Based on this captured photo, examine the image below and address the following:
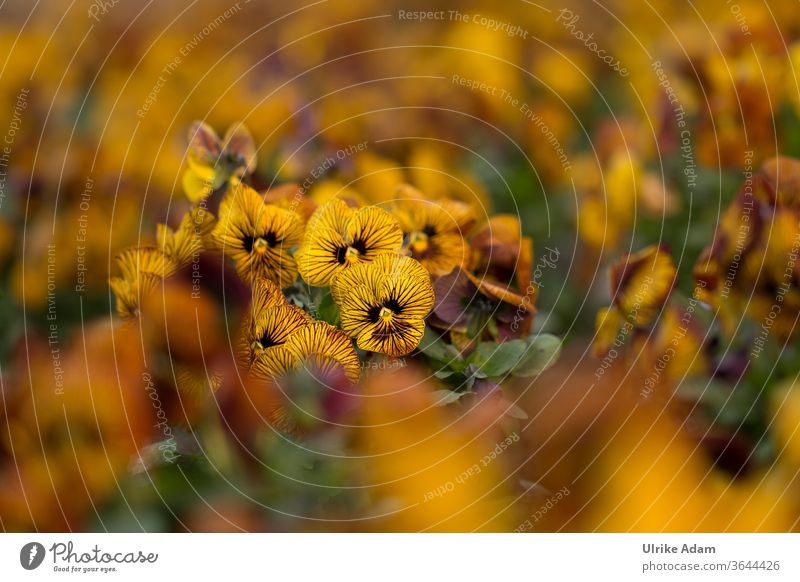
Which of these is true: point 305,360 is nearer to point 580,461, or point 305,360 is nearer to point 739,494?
point 580,461

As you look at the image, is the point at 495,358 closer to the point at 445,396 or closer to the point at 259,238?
the point at 445,396

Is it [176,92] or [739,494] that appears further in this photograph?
[176,92]

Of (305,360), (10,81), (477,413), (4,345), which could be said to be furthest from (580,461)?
(10,81)

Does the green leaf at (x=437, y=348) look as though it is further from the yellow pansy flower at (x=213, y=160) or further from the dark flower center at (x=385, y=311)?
the yellow pansy flower at (x=213, y=160)

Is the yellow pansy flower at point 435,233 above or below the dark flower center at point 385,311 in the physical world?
above

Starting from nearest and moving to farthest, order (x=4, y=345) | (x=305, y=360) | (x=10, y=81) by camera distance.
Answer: (x=305, y=360) < (x=4, y=345) < (x=10, y=81)

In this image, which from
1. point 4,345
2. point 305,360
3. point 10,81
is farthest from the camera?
point 10,81
